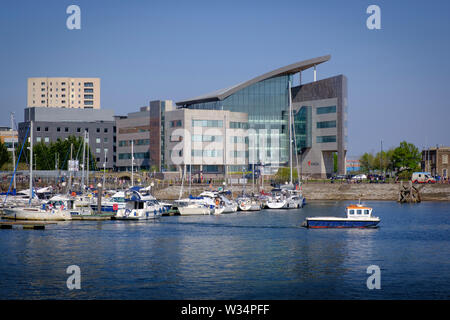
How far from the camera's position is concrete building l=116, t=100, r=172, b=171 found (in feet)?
589

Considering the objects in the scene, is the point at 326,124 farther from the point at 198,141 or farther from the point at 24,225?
the point at 24,225

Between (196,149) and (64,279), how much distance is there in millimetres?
129463

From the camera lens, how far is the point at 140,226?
80438 mm

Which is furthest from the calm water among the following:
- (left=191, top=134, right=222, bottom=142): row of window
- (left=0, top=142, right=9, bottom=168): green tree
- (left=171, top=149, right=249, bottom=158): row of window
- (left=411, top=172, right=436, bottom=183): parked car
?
(left=0, top=142, right=9, bottom=168): green tree

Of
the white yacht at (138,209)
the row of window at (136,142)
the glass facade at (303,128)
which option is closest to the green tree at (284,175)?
the glass facade at (303,128)

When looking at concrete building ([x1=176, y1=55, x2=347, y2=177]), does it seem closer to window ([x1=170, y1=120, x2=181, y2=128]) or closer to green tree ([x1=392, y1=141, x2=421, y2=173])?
window ([x1=170, y1=120, x2=181, y2=128])

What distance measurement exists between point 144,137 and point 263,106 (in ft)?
115

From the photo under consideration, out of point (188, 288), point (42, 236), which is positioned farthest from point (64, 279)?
point (42, 236)

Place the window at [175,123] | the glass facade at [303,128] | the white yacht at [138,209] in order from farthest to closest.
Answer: the glass facade at [303,128] → the window at [175,123] → the white yacht at [138,209]

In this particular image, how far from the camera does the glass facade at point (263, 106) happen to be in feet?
594

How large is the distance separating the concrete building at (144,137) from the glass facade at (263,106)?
13.0 metres

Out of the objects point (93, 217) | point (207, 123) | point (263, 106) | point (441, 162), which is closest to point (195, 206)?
point (93, 217)

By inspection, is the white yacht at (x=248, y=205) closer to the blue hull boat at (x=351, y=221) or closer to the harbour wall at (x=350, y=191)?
the harbour wall at (x=350, y=191)
